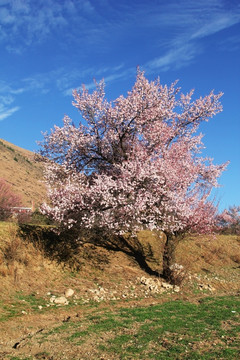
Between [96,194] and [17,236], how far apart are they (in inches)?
192

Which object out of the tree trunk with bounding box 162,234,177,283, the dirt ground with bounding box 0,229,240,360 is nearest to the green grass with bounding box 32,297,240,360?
the dirt ground with bounding box 0,229,240,360

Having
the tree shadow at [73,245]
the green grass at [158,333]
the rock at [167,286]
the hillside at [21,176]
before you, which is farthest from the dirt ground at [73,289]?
the hillside at [21,176]

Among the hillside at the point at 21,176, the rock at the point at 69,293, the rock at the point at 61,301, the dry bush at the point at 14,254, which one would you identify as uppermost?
the hillside at the point at 21,176

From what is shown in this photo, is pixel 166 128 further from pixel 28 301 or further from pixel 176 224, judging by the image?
pixel 28 301

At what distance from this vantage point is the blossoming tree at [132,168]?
14539 mm

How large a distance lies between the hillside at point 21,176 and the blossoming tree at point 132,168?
131ft

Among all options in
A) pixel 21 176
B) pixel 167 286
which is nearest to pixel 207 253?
pixel 167 286

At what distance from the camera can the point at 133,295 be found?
14.1m

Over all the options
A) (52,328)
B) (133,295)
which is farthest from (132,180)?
(52,328)

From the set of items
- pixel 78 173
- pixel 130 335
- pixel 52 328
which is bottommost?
pixel 52 328

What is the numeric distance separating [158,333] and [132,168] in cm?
745

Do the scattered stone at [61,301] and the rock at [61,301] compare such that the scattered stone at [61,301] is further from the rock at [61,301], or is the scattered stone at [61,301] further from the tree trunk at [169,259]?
the tree trunk at [169,259]

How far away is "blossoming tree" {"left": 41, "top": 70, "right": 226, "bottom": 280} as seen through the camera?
1454 centimetres

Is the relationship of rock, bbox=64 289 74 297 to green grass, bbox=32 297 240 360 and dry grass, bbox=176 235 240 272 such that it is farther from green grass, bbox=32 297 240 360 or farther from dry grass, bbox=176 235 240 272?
Result: dry grass, bbox=176 235 240 272
